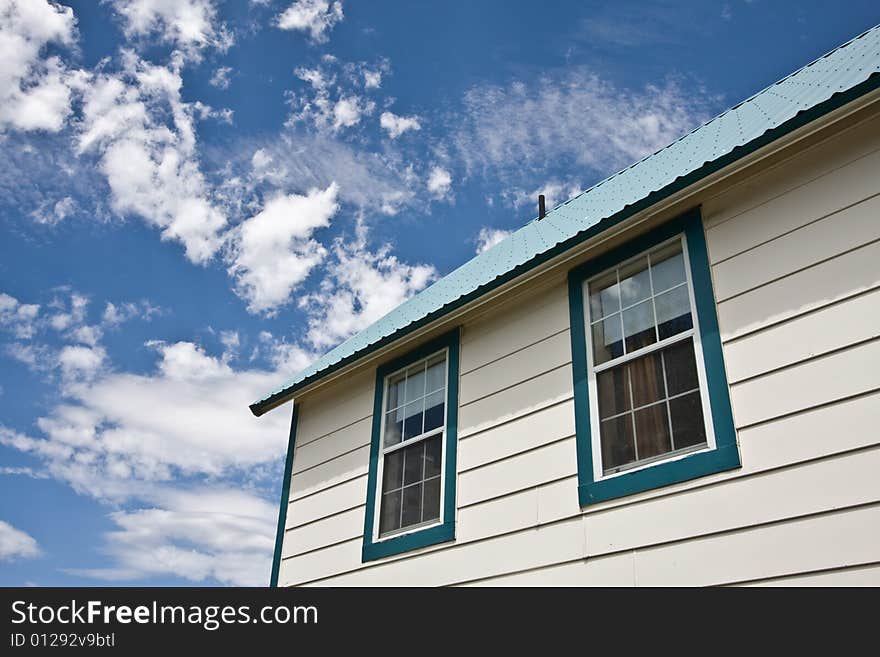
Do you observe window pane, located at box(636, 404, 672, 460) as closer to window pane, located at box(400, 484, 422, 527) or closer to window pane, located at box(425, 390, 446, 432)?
window pane, located at box(425, 390, 446, 432)

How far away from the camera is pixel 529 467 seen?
6078 mm

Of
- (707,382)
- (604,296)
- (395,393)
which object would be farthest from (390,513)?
(707,382)

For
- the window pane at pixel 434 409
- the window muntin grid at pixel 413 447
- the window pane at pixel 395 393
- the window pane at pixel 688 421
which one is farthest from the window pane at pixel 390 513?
the window pane at pixel 688 421

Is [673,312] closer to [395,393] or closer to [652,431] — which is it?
[652,431]

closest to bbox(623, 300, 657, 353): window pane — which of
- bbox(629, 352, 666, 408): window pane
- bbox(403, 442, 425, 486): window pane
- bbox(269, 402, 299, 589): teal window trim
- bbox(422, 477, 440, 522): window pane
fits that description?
bbox(629, 352, 666, 408): window pane

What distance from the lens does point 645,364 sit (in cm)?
564

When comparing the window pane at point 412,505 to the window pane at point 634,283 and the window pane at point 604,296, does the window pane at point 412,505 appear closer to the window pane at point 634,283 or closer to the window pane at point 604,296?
the window pane at point 604,296

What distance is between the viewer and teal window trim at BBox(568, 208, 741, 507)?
4.91 meters

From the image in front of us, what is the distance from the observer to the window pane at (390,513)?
7.20 m

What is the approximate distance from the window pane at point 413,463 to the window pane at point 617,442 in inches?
82.6

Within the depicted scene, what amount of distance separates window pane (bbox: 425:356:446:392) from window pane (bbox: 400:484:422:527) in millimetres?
941

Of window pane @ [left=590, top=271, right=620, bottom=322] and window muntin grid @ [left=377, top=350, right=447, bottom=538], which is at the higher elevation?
window pane @ [left=590, top=271, right=620, bottom=322]

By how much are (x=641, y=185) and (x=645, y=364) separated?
1.79 m

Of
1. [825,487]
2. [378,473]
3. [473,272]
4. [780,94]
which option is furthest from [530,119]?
[825,487]
